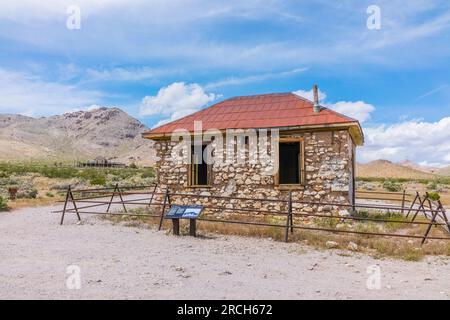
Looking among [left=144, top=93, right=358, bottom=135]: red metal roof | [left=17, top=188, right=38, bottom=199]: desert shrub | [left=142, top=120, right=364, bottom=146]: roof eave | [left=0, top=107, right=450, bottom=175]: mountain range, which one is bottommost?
[left=17, top=188, right=38, bottom=199]: desert shrub

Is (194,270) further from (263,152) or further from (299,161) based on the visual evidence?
(299,161)

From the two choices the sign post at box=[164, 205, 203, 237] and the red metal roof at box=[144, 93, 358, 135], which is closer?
the sign post at box=[164, 205, 203, 237]

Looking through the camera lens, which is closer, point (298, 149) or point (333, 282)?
point (333, 282)

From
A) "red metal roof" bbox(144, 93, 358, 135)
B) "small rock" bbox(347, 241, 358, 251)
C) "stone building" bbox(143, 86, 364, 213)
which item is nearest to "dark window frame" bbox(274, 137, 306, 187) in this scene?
"stone building" bbox(143, 86, 364, 213)

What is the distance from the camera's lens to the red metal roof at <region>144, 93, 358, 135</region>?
11727mm

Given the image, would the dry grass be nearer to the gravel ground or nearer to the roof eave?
the gravel ground

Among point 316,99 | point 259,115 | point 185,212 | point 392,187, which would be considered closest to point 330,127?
point 316,99

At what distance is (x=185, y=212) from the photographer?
941 cm

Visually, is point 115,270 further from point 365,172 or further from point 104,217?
point 365,172

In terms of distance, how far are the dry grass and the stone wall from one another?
2.10ft

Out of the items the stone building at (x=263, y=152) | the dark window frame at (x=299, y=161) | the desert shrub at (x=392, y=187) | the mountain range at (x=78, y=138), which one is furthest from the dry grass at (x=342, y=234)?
the mountain range at (x=78, y=138)

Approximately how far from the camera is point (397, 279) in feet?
20.4

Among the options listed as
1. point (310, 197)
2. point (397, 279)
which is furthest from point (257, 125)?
point (397, 279)
